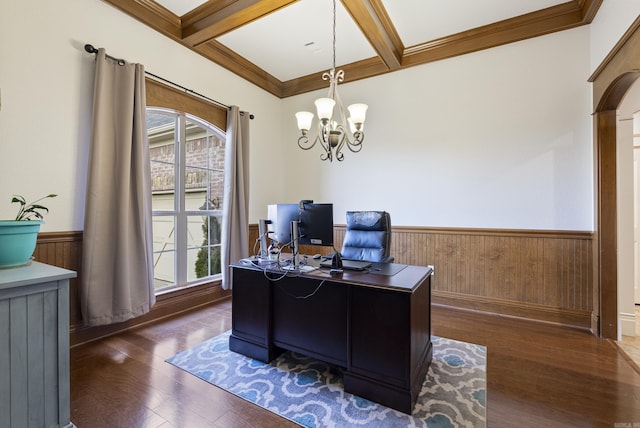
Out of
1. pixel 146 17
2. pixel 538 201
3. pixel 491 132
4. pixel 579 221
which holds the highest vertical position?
pixel 146 17

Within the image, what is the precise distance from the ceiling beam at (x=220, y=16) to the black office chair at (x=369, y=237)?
6.81 feet

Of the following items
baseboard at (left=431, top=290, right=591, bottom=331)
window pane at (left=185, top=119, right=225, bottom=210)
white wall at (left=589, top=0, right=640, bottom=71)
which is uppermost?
white wall at (left=589, top=0, right=640, bottom=71)

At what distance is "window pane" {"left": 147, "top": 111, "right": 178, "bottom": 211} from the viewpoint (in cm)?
330

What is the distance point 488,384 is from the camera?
2.00 m

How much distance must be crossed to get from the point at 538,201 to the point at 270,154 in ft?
11.6

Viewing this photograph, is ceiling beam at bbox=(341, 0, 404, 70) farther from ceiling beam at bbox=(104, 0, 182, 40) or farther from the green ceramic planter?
the green ceramic planter

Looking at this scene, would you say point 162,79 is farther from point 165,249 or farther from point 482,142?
point 482,142

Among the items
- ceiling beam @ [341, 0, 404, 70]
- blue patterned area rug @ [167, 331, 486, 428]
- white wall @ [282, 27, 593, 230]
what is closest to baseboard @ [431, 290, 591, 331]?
white wall @ [282, 27, 593, 230]

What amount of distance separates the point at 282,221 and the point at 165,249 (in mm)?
1789

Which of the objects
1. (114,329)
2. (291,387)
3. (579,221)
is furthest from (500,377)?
(114,329)

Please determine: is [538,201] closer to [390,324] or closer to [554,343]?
[554,343]

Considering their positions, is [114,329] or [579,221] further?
[579,221]

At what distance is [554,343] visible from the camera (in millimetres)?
2613

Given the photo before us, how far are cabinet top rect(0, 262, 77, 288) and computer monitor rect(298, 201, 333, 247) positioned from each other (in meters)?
1.39
